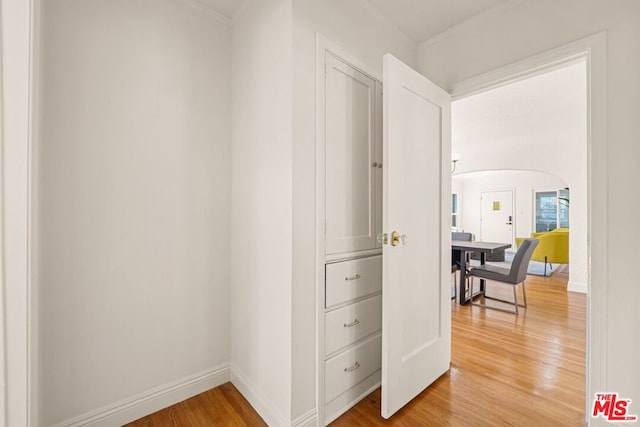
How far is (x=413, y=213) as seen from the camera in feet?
5.74

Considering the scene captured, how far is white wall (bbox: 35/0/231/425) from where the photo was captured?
1.39m

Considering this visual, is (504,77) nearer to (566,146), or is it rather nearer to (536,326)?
(536,326)

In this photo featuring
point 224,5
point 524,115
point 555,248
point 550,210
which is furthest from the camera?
point 550,210

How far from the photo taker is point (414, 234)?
5.81ft

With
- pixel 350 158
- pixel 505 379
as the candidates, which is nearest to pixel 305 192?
pixel 350 158

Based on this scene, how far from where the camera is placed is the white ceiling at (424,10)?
1.81 m

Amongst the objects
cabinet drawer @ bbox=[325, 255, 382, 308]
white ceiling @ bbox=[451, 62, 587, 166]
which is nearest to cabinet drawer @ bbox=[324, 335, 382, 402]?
cabinet drawer @ bbox=[325, 255, 382, 308]

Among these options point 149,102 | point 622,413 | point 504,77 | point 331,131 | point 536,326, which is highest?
point 504,77

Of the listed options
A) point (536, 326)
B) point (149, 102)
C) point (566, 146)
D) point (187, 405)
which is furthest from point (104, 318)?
point (566, 146)

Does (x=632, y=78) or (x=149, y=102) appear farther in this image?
(x=149, y=102)

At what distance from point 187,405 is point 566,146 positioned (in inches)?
247

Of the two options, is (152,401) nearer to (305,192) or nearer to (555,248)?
(305,192)

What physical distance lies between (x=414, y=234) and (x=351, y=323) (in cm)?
67

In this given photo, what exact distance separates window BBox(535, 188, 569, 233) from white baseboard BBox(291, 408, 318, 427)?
935cm
